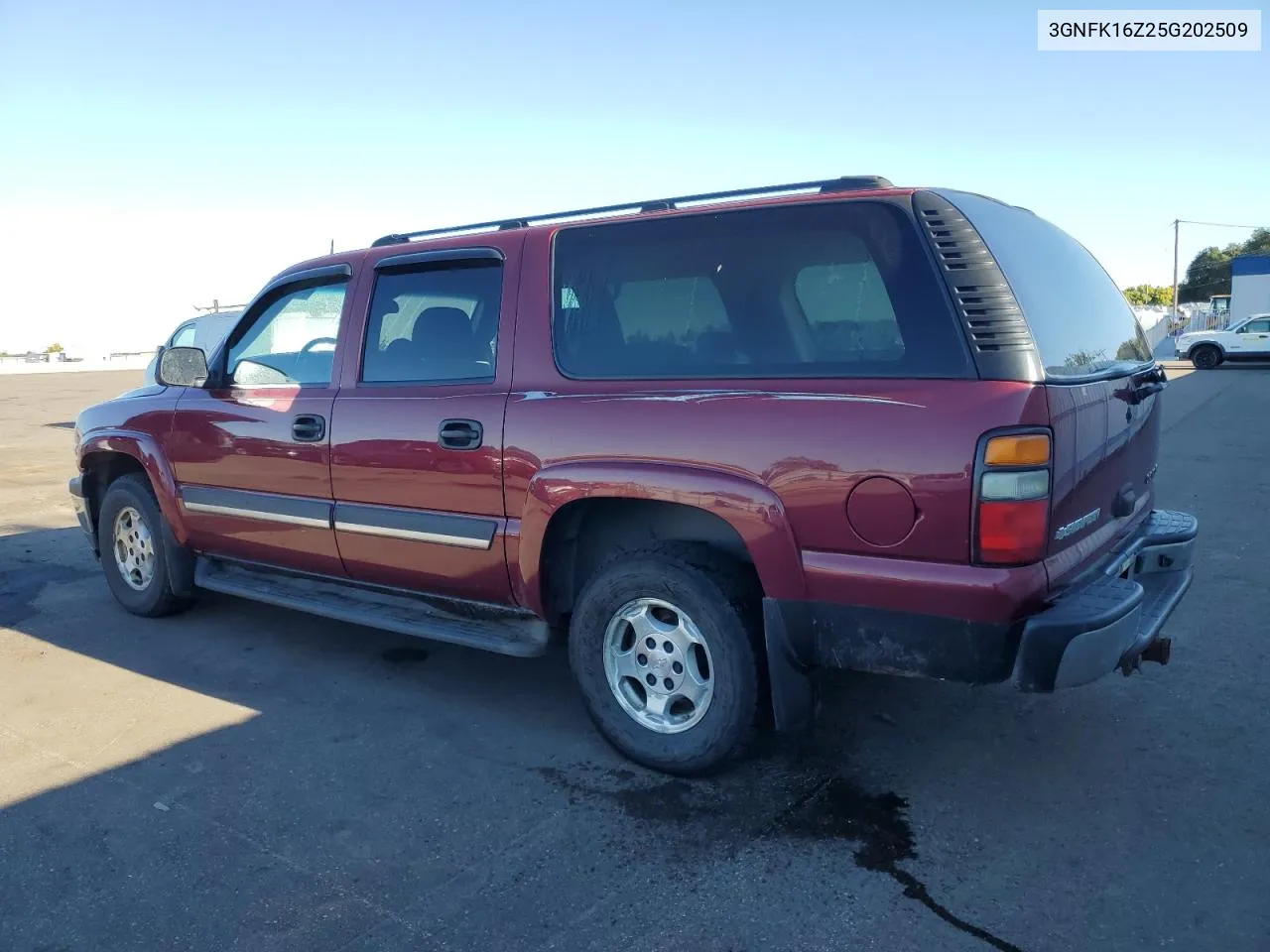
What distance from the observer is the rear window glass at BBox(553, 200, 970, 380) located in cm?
292

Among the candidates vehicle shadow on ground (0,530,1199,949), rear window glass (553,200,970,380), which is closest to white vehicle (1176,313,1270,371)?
vehicle shadow on ground (0,530,1199,949)

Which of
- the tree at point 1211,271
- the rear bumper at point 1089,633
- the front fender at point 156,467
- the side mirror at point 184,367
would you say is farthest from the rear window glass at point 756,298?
the tree at point 1211,271

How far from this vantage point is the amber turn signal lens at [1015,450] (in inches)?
107

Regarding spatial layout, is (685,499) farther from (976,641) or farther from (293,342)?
(293,342)

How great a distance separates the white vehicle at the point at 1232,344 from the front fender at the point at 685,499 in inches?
1123

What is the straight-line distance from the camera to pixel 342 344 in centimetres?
438

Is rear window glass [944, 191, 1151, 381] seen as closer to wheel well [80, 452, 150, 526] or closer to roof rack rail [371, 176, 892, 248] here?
roof rack rail [371, 176, 892, 248]

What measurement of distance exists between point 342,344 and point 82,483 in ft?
7.69

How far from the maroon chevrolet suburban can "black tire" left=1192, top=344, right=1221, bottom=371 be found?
27.1m

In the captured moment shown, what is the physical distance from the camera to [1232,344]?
2658 centimetres

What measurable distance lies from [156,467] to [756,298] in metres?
3.53

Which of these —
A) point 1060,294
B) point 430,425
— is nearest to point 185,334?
point 430,425

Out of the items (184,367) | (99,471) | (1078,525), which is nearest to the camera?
(1078,525)

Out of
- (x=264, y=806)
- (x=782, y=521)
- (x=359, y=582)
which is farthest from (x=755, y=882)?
(x=359, y=582)
